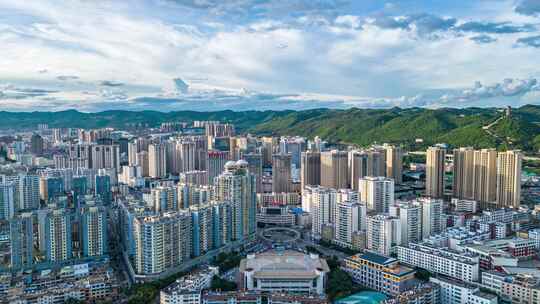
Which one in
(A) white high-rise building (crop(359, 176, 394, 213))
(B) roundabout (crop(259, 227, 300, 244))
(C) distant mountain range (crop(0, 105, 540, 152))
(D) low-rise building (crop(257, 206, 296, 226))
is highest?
(C) distant mountain range (crop(0, 105, 540, 152))

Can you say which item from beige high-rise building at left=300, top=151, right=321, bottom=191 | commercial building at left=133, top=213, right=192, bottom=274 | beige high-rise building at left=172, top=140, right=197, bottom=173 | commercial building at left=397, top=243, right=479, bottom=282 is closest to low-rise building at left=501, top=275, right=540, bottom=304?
commercial building at left=397, top=243, right=479, bottom=282

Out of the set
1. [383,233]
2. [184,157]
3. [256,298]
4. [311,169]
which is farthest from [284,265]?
[184,157]

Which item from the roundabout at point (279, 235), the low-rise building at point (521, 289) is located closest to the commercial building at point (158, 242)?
the roundabout at point (279, 235)

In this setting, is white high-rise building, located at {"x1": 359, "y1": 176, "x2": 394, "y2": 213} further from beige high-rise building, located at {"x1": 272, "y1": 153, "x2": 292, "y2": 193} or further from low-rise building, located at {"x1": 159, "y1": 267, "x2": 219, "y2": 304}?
low-rise building, located at {"x1": 159, "y1": 267, "x2": 219, "y2": 304}

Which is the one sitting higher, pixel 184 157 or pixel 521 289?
pixel 184 157

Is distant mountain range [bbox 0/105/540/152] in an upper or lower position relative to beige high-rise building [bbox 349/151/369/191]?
upper

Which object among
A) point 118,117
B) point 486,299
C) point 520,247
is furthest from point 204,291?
point 118,117

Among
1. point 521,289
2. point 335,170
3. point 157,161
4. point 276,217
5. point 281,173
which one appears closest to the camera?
point 521,289

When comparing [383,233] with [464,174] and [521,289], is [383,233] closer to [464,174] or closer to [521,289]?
[521,289]
